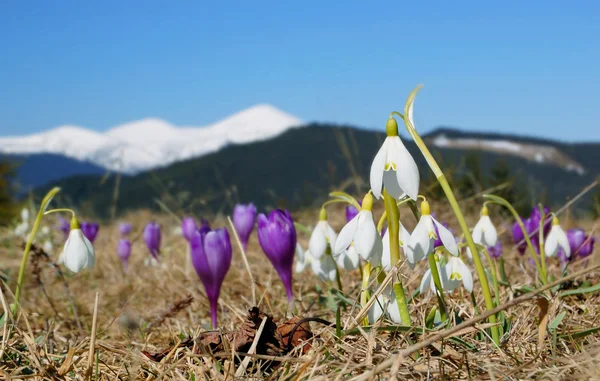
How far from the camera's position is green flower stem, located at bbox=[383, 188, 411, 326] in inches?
60.3

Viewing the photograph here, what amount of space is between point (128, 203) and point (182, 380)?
59.0 ft

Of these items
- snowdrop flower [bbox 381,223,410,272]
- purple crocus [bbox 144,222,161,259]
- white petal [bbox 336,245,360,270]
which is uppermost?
snowdrop flower [bbox 381,223,410,272]

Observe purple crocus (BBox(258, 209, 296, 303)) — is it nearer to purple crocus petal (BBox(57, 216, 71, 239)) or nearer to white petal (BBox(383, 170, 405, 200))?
white petal (BBox(383, 170, 405, 200))

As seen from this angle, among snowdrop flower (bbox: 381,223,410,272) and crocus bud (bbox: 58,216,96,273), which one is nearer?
snowdrop flower (bbox: 381,223,410,272)

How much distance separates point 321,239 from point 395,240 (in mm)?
499

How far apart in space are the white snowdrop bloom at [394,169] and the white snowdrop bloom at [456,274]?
1.60ft

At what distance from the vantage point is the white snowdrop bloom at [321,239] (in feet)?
6.68

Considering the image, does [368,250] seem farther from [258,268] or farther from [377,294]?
[258,268]

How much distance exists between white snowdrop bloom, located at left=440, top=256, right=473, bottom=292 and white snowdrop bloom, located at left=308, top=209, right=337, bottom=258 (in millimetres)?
420

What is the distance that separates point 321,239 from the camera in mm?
2055

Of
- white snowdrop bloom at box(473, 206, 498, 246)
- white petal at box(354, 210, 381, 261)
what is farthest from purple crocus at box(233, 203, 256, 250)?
white petal at box(354, 210, 381, 261)

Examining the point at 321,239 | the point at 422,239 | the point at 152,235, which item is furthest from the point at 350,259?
the point at 152,235

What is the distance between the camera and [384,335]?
1.77 m

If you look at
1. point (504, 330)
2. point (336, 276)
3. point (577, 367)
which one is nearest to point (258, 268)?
point (336, 276)
